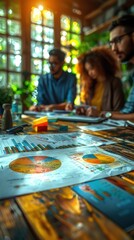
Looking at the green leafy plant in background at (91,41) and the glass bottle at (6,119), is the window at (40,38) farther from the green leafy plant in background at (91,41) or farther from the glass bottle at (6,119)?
the glass bottle at (6,119)

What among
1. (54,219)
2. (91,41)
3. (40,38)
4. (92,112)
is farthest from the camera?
(91,41)

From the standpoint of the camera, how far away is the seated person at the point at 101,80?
206cm

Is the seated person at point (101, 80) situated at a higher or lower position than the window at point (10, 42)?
lower

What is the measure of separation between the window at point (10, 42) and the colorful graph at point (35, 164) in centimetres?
310

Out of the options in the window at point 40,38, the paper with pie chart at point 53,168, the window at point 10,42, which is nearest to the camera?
the paper with pie chart at point 53,168

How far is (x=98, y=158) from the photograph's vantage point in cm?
47

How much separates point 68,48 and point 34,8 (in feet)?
2.86

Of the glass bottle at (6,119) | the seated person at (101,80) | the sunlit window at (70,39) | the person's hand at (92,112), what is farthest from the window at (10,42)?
the glass bottle at (6,119)

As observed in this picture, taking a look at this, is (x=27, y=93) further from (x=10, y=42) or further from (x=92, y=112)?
(x=92, y=112)

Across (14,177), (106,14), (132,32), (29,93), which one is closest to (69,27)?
(106,14)

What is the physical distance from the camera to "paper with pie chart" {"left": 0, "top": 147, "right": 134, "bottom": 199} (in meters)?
0.32

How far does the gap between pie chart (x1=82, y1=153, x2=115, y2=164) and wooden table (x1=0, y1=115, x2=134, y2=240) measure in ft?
0.47

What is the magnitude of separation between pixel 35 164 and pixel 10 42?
3.43 meters

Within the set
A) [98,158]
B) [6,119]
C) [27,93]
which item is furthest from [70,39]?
[98,158]
